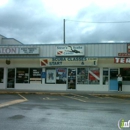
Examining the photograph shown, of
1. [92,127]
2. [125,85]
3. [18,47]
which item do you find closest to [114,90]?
[125,85]

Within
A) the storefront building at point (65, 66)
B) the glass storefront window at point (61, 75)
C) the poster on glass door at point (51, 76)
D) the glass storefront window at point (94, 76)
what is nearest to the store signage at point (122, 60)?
the storefront building at point (65, 66)

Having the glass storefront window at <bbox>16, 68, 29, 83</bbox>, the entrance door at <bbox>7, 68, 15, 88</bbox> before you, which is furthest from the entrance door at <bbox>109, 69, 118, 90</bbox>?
the entrance door at <bbox>7, 68, 15, 88</bbox>

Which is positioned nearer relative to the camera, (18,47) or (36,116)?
(36,116)

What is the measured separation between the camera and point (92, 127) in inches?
316

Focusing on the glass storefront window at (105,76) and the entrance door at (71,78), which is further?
the entrance door at (71,78)

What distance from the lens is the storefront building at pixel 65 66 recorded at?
942 inches

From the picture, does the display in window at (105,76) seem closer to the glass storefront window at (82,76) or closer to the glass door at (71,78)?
the glass storefront window at (82,76)

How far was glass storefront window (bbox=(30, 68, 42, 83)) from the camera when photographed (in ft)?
83.6

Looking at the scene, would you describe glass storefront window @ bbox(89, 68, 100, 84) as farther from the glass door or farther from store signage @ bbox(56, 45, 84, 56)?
store signage @ bbox(56, 45, 84, 56)

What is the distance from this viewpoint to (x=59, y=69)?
25188 mm

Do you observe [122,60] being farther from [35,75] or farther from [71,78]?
[35,75]

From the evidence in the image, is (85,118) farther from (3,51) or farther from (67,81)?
(3,51)

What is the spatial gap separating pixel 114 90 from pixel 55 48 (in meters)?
7.09

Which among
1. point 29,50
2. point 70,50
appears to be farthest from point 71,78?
point 29,50
